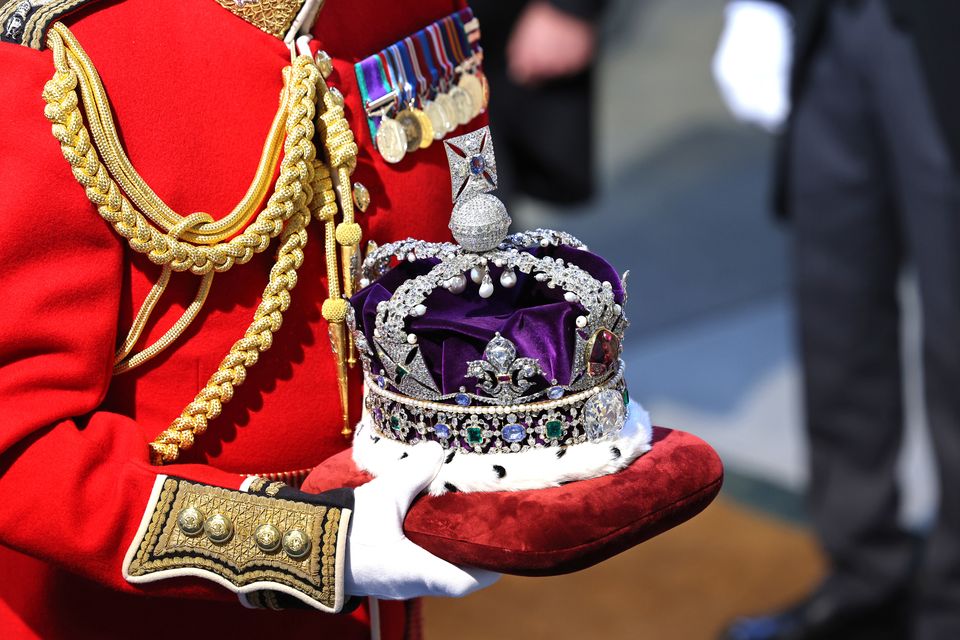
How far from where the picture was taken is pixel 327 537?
1028 mm

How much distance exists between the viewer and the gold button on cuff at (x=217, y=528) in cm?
103

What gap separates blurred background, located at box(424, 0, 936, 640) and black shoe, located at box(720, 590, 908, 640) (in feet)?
0.23

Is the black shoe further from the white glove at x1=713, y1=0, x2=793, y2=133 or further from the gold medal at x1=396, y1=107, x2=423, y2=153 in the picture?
the gold medal at x1=396, y1=107, x2=423, y2=153

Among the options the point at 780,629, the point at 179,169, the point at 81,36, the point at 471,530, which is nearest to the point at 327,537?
the point at 471,530

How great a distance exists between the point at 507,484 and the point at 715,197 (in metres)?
4.39

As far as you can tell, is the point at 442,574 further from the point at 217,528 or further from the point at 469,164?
the point at 469,164

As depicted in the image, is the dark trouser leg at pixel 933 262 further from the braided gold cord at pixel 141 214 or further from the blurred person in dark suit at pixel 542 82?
the braided gold cord at pixel 141 214

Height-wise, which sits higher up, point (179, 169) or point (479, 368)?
point (179, 169)

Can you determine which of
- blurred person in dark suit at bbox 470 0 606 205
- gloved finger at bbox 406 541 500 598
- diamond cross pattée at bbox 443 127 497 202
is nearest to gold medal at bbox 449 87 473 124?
diamond cross pattée at bbox 443 127 497 202

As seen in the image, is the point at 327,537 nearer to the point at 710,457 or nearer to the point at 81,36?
the point at 710,457

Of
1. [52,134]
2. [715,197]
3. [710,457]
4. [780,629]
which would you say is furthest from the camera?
[715,197]

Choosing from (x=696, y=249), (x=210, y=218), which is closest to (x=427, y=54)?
(x=210, y=218)

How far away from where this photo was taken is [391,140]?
120 centimetres

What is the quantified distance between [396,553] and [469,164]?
35 centimetres
